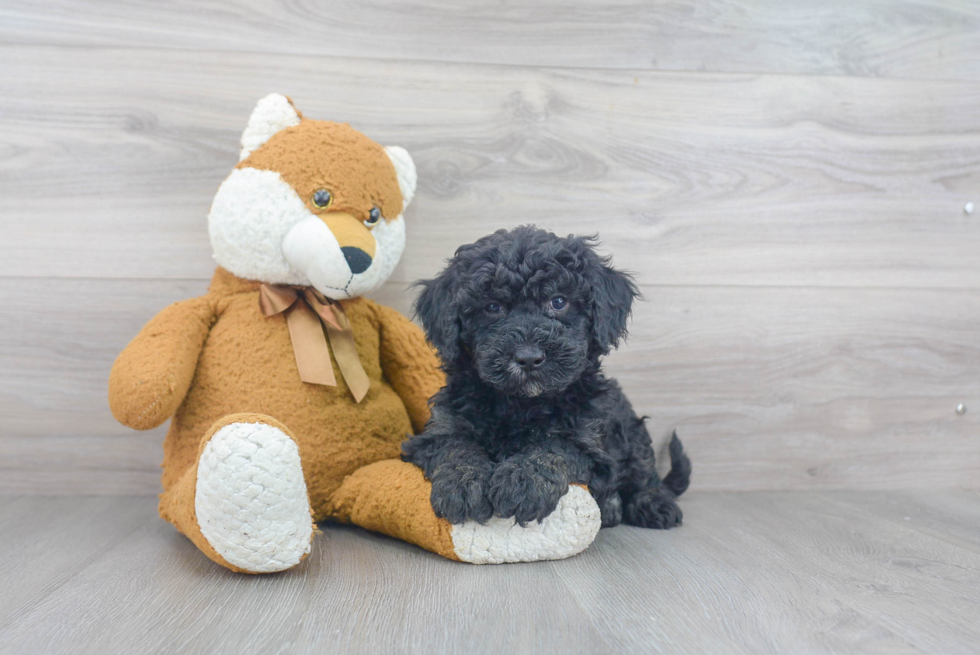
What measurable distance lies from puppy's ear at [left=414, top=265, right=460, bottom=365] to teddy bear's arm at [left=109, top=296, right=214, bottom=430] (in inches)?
18.0

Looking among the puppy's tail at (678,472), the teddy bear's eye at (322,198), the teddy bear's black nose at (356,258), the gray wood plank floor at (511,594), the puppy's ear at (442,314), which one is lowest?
the puppy's tail at (678,472)

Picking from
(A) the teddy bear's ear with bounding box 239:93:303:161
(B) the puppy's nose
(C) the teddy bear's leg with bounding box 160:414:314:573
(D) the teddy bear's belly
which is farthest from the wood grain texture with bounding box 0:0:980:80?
(C) the teddy bear's leg with bounding box 160:414:314:573

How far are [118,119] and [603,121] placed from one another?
1166 millimetres

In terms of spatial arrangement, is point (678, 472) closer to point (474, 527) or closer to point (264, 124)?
point (474, 527)

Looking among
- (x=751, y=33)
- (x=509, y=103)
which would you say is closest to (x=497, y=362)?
(x=509, y=103)

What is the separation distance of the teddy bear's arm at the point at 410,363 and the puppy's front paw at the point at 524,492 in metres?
0.42

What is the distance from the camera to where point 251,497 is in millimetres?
1042

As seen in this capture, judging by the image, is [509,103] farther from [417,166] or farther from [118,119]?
[118,119]

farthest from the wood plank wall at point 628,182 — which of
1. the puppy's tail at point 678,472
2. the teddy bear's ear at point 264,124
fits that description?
the teddy bear's ear at point 264,124

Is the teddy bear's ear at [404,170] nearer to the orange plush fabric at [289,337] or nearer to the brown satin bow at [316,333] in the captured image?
the orange plush fabric at [289,337]

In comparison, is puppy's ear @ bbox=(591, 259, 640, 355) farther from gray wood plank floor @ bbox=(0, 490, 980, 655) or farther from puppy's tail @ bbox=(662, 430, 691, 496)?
puppy's tail @ bbox=(662, 430, 691, 496)

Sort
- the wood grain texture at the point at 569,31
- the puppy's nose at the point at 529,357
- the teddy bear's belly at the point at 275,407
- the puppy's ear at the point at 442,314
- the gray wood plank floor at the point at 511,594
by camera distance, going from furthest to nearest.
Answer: the wood grain texture at the point at 569,31
the teddy bear's belly at the point at 275,407
the puppy's ear at the point at 442,314
the puppy's nose at the point at 529,357
the gray wood plank floor at the point at 511,594

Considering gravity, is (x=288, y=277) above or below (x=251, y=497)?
above

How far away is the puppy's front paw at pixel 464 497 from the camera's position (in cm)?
116
